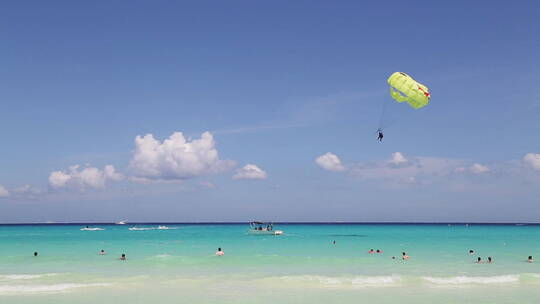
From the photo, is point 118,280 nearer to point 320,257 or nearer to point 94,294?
point 94,294

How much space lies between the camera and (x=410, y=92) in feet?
94.0

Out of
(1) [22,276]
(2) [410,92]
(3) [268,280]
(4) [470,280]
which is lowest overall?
→ (1) [22,276]

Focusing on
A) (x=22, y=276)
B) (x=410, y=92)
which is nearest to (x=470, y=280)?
(x=410, y=92)

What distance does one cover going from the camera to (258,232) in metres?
88.5

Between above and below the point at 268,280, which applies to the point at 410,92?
above

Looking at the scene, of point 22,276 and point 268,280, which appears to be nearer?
point 268,280

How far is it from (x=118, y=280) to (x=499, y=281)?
72.4 feet

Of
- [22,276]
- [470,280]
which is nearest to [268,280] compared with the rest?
[470,280]

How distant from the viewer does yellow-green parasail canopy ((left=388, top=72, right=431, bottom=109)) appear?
28625 millimetres

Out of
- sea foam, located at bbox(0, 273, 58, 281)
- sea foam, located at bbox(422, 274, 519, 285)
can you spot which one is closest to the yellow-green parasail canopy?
sea foam, located at bbox(422, 274, 519, 285)

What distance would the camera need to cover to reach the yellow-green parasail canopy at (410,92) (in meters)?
28.6

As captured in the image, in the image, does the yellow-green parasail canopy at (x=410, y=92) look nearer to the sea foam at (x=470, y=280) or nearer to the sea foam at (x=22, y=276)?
the sea foam at (x=470, y=280)

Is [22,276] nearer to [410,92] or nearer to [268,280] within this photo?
[268,280]

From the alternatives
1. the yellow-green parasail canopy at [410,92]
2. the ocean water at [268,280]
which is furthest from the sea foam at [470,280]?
the yellow-green parasail canopy at [410,92]
